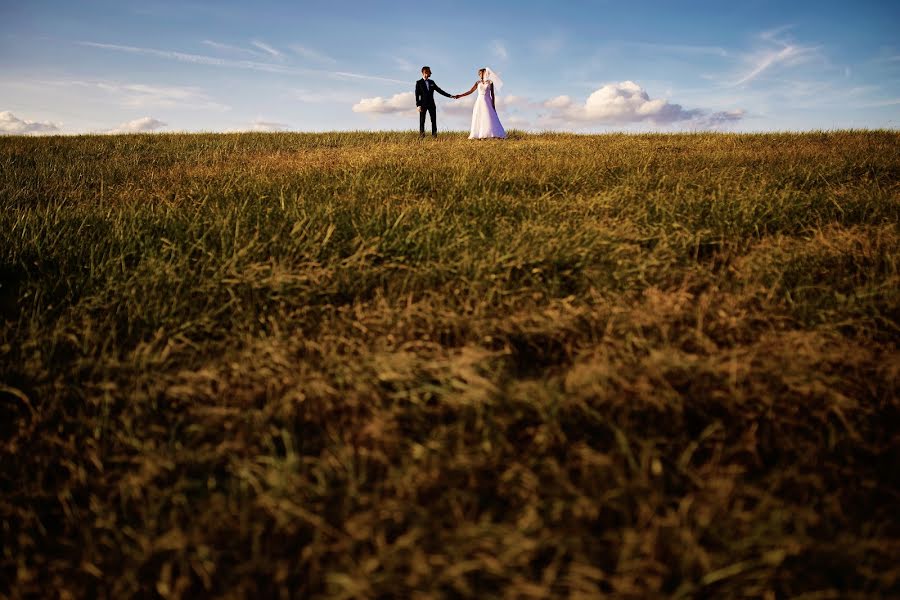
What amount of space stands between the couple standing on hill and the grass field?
9.80 meters

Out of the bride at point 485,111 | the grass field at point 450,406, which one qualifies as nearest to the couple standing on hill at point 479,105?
the bride at point 485,111

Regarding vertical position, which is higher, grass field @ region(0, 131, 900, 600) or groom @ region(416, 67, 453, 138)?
groom @ region(416, 67, 453, 138)

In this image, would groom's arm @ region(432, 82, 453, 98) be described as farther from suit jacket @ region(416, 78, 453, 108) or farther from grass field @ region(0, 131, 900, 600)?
grass field @ region(0, 131, 900, 600)

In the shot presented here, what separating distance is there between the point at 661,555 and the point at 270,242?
2550 millimetres

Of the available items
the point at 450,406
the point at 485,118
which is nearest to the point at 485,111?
the point at 485,118

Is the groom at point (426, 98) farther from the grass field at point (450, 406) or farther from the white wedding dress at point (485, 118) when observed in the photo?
the grass field at point (450, 406)

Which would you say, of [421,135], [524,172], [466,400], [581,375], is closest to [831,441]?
[581,375]

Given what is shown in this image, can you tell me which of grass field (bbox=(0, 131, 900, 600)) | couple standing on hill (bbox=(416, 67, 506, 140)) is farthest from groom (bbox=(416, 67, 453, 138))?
grass field (bbox=(0, 131, 900, 600))

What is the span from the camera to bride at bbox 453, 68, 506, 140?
12383 millimetres

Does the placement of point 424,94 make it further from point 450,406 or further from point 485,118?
point 450,406

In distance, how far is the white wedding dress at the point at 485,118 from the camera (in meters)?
12.4

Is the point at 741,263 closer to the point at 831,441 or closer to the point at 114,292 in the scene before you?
the point at 831,441

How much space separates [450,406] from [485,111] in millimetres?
12047

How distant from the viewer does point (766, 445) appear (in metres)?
1.53
